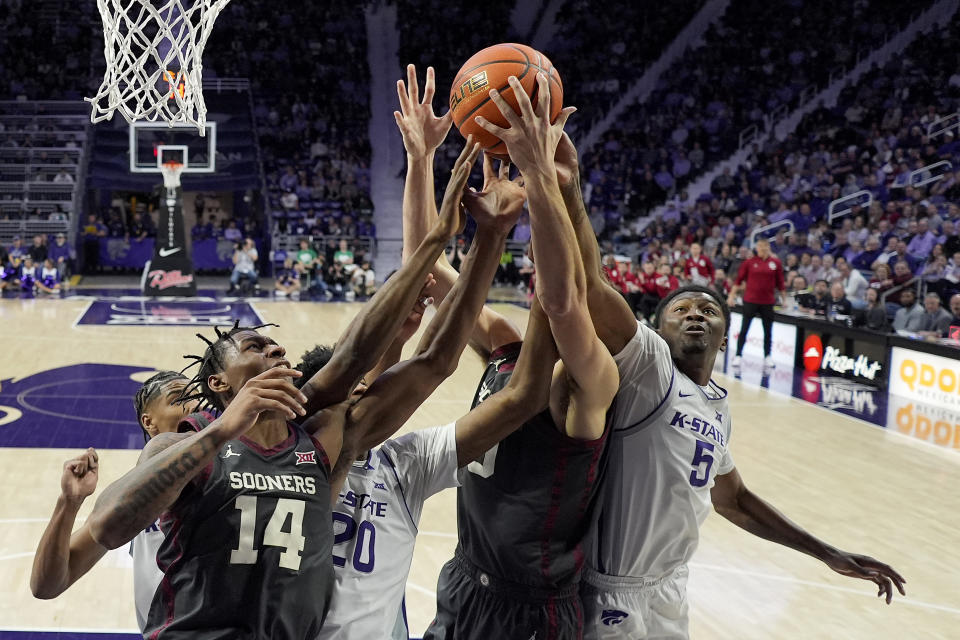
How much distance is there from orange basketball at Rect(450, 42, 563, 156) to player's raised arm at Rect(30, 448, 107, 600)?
53.1 inches

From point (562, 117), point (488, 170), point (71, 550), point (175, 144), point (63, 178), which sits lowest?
Result: point (71, 550)

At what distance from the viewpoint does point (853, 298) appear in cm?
1307

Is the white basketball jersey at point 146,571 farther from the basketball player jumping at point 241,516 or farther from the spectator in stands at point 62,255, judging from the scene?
the spectator in stands at point 62,255

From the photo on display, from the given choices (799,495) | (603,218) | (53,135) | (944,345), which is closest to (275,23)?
(53,135)

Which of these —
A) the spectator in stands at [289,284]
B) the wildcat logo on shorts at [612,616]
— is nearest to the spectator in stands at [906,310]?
the wildcat logo on shorts at [612,616]

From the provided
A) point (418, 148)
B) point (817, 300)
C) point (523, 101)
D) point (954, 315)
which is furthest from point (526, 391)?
point (817, 300)

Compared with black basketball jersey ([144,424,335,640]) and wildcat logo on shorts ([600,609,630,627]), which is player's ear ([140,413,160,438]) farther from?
wildcat logo on shorts ([600,609,630,627])

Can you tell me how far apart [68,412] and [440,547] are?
4.95m

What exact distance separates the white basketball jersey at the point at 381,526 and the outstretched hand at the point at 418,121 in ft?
2.93

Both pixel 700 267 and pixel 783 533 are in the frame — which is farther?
pixel 700 267

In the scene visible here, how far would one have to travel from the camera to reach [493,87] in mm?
2715

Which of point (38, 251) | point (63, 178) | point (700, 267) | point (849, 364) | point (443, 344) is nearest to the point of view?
point (443, 344)

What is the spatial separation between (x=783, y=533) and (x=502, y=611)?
112 cm

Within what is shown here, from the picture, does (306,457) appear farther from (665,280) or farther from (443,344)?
(665,280)
